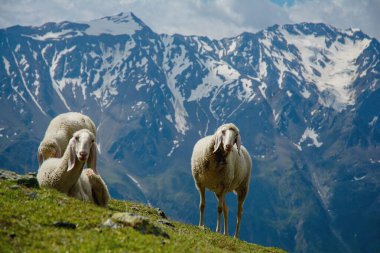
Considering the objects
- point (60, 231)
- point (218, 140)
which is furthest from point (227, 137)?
point (60, 231)

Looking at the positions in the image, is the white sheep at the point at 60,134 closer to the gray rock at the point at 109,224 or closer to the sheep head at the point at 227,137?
the sheep head at the point at 227,137

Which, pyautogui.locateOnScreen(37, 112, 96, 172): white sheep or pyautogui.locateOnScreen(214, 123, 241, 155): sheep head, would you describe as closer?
pyautogui.locateOnScreen(214, 123, 241, 155): sheep head

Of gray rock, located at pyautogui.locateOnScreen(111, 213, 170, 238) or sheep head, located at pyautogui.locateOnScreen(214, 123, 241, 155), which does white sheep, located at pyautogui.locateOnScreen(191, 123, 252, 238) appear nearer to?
sheep head, located at pyautogui.locateOnScreen(214, 123, 241, 155)

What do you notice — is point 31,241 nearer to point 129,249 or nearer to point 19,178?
point 129,249

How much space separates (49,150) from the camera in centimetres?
3155

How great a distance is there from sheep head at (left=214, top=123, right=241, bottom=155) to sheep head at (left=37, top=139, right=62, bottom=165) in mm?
10176

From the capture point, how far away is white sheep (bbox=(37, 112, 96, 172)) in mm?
31625

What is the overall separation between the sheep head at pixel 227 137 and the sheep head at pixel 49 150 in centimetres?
1018

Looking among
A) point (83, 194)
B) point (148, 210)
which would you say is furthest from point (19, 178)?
point (148, 210)

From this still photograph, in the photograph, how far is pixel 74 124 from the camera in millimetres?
35500

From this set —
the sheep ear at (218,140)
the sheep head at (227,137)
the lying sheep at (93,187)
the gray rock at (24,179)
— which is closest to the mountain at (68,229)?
the gray rock at (24,179)

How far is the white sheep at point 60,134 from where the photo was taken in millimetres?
31625

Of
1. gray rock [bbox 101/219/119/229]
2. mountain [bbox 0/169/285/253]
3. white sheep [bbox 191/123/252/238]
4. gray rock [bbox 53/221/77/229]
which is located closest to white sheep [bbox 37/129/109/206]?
mountain [bbox 0/169/285/253]

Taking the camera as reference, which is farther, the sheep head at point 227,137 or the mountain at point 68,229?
the sheep head at point 227,137
